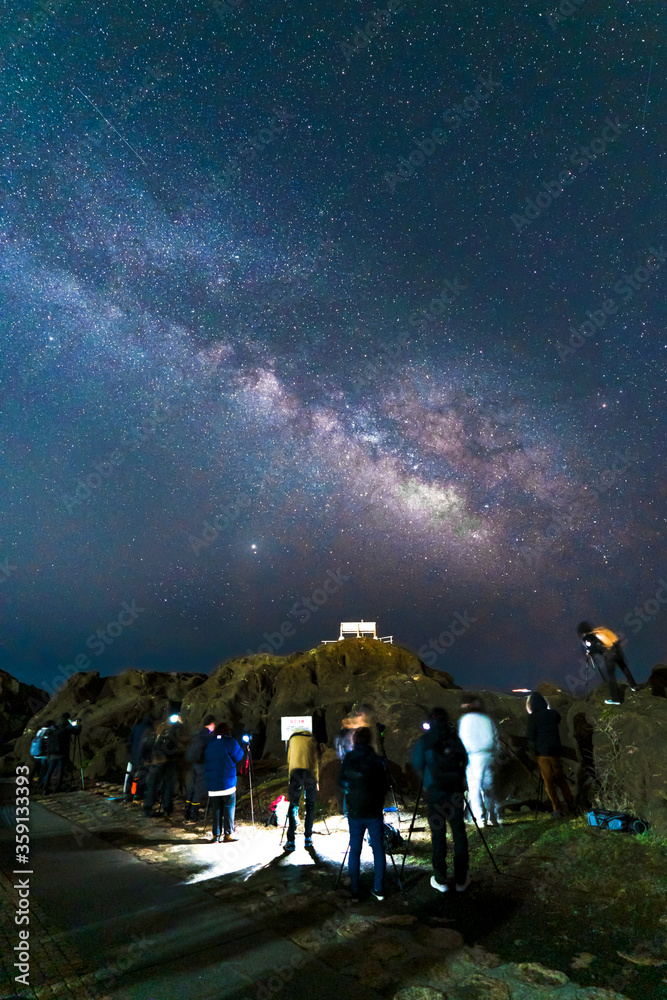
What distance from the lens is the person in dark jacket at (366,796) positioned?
7.27m

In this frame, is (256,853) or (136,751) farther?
(136,751)

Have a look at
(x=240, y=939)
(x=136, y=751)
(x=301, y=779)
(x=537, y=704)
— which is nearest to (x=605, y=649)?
(x=537, y=704)

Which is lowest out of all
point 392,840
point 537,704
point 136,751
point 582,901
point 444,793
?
point 582,901

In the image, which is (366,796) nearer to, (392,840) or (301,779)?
(392,840)

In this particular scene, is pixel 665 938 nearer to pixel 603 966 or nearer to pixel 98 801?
pixel 603 966

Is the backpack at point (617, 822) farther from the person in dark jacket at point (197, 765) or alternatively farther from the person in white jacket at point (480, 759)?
the person in dark jacket at point (197, 765)

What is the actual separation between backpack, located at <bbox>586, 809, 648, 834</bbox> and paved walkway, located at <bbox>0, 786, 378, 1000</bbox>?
18.2 ft

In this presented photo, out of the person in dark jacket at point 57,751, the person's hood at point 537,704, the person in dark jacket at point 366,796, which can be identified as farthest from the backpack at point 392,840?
the person in dark jacket at point 57,751

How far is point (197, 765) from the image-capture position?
508 inches

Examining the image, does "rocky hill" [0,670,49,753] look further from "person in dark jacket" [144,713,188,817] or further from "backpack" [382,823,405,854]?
"backpack" [382,823,405,854]

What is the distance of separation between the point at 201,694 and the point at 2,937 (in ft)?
77.6

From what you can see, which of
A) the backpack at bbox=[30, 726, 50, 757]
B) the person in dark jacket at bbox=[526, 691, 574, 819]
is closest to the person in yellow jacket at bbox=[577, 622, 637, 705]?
the person in dark jacket at bbox=[526, 691, 574, 819]

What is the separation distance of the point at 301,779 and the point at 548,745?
438cm

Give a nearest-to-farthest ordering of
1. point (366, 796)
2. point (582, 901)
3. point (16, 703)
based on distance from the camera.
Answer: point (582, 901) < point (366, 796) < point (16, 703)
